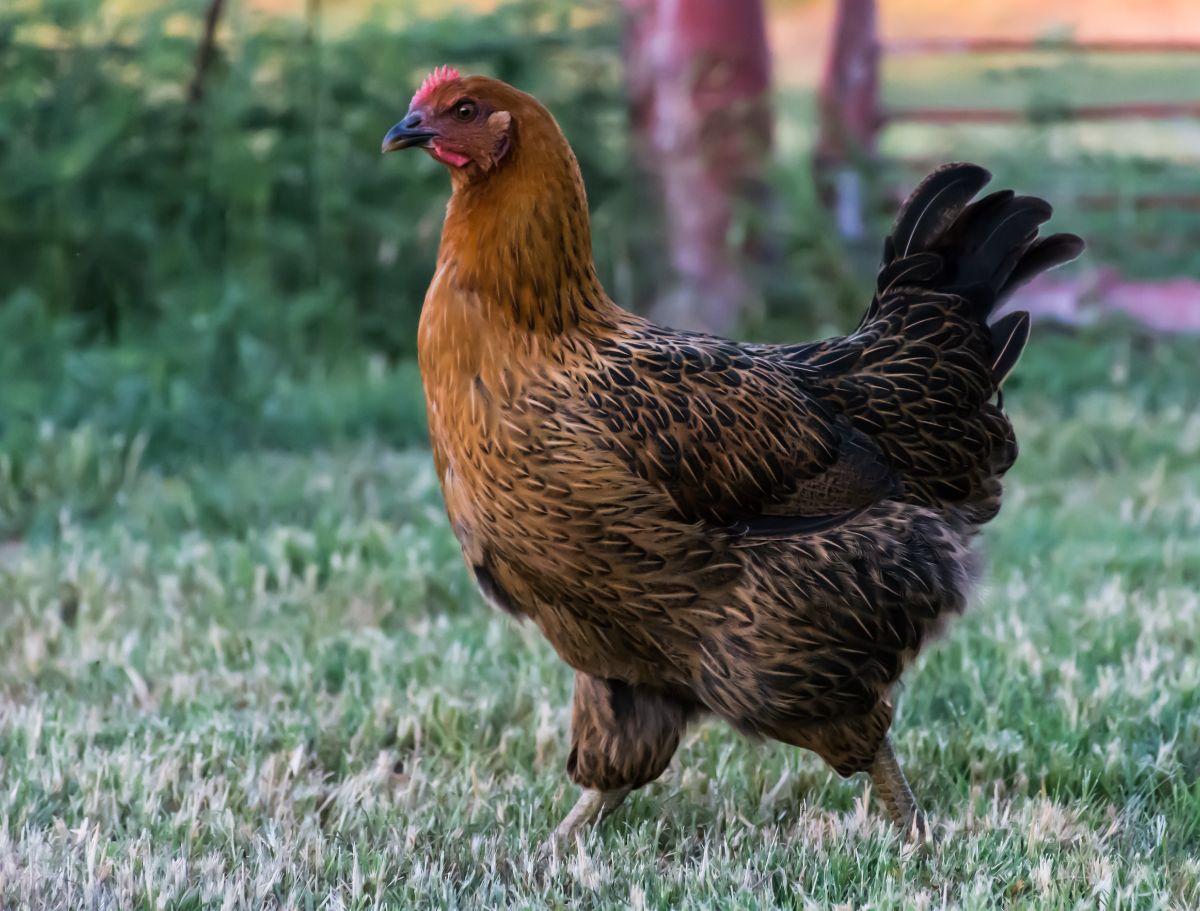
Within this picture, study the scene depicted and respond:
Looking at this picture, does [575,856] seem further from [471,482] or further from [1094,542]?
[1094,542]

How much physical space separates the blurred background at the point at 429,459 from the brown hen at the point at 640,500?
0.30 metres

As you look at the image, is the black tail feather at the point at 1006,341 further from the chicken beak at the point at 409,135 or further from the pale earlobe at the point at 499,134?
the chicken beak at the point at 409,135

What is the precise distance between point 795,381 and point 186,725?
196 cm

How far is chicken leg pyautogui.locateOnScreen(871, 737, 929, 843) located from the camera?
12.1 ft

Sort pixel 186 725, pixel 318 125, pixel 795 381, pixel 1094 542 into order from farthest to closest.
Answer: pixel 318 125, pixel 1094 542, pixel 186 725, pixel 795 381

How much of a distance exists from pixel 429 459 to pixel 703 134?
292cm

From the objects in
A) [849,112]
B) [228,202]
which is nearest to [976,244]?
[228,202]

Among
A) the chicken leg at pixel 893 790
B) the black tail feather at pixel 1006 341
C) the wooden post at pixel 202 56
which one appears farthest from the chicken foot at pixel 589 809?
the wooden post at pixel 202 56

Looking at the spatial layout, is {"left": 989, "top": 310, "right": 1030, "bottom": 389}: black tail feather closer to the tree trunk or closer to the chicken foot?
the chicken foot

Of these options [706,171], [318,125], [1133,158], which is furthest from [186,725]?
[1133,158]

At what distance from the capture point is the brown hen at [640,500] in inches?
131

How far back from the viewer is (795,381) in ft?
12.5

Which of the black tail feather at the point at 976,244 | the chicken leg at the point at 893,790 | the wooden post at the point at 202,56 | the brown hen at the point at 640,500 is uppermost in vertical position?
the wooden post at the point at 202,56

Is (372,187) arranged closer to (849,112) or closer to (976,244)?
(849,112)
